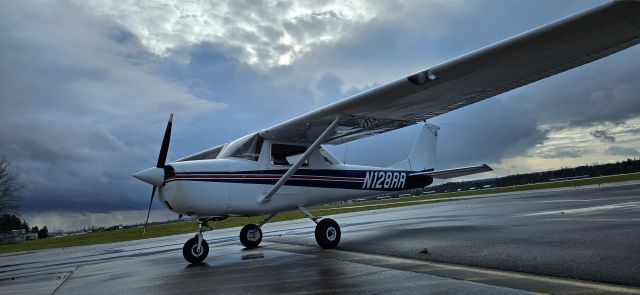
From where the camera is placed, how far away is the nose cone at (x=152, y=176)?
764 centimetres

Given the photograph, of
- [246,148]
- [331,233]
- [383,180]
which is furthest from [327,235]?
[383,180]

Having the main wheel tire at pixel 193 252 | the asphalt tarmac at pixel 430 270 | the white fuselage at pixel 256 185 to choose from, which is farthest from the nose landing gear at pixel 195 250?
the white fuselage at pixel 256 185

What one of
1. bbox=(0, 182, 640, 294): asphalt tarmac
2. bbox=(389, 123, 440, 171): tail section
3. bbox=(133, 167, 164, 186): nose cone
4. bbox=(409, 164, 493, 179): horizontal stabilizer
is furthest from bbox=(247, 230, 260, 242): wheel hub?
bbox=(409, 164, 493, 179): horizontal stabilizer

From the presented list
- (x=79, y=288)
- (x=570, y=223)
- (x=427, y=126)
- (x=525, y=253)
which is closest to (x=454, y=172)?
(x=427, y=126)

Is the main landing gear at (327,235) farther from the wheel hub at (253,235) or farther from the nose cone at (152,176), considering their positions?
the nose cone at (152,176)

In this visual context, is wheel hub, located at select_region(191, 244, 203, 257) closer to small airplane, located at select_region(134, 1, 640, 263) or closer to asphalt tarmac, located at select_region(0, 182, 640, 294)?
small airplane, located at select_region(134, 1, 640, 263)

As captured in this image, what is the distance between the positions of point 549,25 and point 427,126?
9.40 metres

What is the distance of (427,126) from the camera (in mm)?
15094

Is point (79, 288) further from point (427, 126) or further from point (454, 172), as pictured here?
point (427, 126)

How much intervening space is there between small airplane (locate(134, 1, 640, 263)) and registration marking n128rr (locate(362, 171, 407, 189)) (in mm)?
29

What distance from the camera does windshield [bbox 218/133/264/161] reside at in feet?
30.9

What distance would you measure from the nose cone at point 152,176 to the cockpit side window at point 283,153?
265cm

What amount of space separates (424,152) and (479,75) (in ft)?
22.7

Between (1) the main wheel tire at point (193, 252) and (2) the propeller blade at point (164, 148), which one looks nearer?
(2) the propeller blade at point (164, 148)
